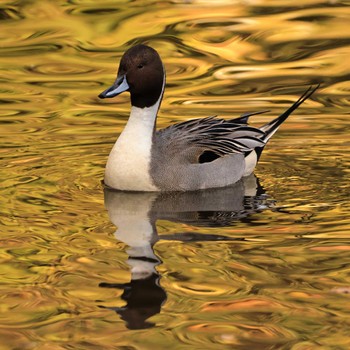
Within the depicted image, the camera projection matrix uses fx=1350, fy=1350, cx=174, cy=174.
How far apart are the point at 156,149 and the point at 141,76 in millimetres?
588

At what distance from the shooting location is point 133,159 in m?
10.3

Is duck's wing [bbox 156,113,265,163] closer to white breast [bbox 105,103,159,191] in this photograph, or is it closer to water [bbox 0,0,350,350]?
white breast [bbox 105,103,159,191]

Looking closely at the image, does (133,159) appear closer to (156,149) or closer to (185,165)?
(156,149)

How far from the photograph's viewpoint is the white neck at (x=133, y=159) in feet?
33.7

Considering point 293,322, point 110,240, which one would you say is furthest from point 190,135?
point 293,322

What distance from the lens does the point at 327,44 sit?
52.6 ft

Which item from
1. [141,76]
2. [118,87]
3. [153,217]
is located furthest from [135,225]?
[141,76]

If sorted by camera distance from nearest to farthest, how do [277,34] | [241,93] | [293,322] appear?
[293,322] → [241,93] → [277,34]

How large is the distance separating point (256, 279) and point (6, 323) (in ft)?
5.15

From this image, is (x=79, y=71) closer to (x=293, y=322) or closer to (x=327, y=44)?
(x=327, y=44)

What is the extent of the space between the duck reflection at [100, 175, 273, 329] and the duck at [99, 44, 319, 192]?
93 millimetres

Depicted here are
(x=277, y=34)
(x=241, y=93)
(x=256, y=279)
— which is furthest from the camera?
(x=277, y=34)

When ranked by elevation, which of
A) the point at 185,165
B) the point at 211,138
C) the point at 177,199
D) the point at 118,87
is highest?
the point at 118,87

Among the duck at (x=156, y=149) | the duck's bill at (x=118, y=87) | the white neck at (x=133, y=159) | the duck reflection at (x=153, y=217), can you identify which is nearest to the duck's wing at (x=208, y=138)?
the duck at (x=156, y=149)
